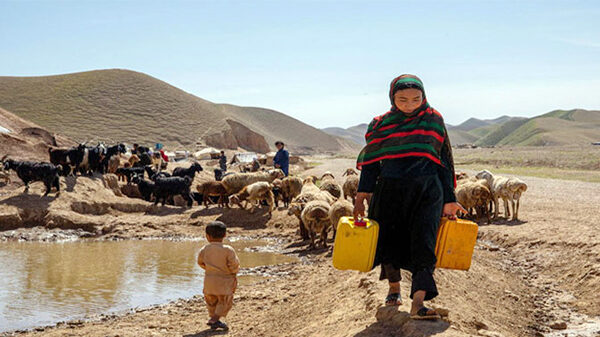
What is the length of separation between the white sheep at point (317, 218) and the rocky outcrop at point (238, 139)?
242 feet

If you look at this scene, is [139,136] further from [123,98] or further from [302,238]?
[302,238]

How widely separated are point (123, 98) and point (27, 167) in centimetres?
8179

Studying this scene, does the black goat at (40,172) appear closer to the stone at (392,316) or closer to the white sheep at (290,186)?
the white sheep at (290,186)

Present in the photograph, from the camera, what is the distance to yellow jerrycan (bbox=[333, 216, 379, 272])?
462cm

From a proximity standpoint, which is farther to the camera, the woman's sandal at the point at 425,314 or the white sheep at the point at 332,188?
the white sheep at the point at 332,188

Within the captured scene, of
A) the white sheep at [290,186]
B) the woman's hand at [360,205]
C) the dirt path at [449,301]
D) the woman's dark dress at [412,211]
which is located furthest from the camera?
the white sheep at [290,186]

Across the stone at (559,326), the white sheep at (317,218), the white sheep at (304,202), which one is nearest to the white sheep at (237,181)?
the white sheep at (304,202)

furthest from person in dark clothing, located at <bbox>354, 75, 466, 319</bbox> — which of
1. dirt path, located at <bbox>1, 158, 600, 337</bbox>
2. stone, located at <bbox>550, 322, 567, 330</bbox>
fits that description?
stone, located at <bbox>550, 322, 567, 330</bbox>

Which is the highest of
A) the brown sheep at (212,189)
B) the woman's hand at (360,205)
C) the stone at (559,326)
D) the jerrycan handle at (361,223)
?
the woman's hand at (360,205)

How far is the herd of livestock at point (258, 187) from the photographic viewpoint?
45.8 ft

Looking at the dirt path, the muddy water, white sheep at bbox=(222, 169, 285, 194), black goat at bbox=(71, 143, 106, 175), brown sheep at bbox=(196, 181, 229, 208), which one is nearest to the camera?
the dirt path

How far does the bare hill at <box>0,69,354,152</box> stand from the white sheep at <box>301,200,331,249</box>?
65.5m

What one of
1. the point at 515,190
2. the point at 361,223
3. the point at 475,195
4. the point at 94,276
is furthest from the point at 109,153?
the point at 361,223

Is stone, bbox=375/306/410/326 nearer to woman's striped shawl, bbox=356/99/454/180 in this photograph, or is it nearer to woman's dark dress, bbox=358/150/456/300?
woman's dark dress, bbox=358/150/456/300
